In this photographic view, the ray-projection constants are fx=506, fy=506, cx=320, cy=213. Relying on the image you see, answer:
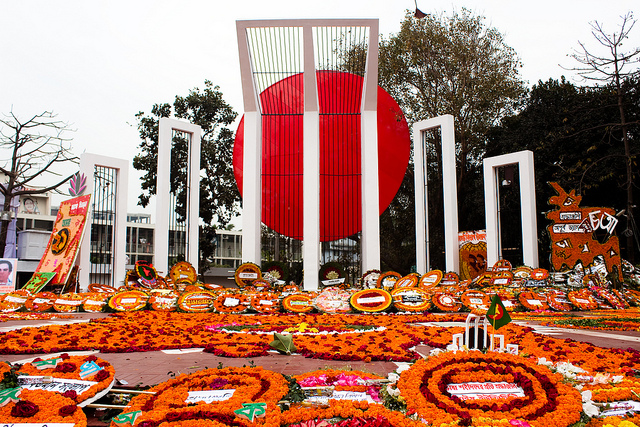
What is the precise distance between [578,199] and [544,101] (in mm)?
10761

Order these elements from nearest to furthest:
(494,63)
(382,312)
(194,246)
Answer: (382,312), (194,246), (494,63)

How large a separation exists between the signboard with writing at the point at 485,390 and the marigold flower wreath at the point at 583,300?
→ 991 cm

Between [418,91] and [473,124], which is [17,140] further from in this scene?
[473,124]

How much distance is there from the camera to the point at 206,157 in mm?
25109

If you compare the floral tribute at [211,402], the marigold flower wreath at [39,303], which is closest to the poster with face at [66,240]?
the marigold flower wreath at [39,303]

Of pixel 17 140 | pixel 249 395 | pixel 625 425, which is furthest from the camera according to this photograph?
pixel 17 140

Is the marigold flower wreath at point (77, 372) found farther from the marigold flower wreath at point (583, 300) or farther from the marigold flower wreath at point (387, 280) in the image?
the marigold flower wreath at point (387, 280)

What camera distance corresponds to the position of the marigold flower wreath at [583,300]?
1194cm

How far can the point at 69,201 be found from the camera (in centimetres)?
1530

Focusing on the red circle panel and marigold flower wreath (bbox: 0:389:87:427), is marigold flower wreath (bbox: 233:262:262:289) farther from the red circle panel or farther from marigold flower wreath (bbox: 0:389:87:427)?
marigold flower wreath (bbox: 0:389:87:427)

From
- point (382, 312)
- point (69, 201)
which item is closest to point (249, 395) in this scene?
point (382, 312)

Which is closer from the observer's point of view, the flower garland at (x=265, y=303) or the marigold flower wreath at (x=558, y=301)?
the flower garland at (x=265, y=303)

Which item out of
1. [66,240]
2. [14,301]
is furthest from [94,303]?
[66,240]

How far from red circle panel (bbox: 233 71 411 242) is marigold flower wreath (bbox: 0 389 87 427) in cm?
1714
